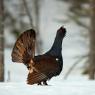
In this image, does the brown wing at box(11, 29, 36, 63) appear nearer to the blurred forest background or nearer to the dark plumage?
the dark plumage

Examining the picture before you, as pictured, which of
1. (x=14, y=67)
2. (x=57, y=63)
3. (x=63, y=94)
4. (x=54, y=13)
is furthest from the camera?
(x=54, y=13)

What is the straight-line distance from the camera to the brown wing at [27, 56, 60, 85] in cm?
716

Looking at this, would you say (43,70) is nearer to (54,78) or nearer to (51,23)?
(54,78)

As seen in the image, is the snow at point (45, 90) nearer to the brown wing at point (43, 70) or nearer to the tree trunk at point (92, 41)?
the brown wing at point (43, 70)

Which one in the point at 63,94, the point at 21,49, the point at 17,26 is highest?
the point at 17,26

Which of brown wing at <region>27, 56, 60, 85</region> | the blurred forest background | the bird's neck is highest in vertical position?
the blurred forest background

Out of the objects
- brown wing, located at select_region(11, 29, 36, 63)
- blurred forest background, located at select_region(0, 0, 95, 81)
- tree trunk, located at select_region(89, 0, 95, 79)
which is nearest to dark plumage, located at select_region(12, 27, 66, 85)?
brown wing, located at select_region(11, 29, 36, 63)

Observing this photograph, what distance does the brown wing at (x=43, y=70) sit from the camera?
7.16 meters

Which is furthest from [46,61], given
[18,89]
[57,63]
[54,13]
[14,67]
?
[54,13]

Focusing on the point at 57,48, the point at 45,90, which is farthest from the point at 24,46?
the point at 45,90

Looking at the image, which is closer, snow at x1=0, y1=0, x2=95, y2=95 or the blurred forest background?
snow at x1=0, y1=0, x2=95, y2=95

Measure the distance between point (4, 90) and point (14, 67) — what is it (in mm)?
10544

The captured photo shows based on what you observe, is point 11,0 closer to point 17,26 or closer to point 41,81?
point 17,26

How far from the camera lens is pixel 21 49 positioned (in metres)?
7.39
